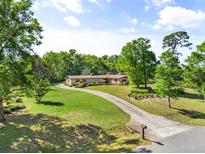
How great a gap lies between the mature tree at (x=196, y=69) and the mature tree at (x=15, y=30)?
27.4 meters

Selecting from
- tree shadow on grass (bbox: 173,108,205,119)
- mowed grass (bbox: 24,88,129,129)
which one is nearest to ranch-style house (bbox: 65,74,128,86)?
mowed grass (bbox: 24,88,129,129)

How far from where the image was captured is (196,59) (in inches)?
1641

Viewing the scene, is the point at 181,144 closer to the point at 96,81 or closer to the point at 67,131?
the point at 67,131

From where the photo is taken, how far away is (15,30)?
80.6ft

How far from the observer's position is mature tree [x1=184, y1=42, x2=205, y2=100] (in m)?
41.3

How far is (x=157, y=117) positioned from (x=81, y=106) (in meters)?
9.98

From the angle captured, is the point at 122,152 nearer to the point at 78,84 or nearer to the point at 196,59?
the point at 196,59

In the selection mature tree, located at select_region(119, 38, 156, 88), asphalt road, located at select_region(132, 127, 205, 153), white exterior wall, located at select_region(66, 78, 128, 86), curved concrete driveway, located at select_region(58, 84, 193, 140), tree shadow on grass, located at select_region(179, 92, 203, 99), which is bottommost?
asphalt road, located at select_region(132, 127, 205, 153)

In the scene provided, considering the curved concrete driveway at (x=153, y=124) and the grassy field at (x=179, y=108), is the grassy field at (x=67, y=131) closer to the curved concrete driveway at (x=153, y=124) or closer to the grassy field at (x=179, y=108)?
the curved concrete driveway at (x=153, y=124)

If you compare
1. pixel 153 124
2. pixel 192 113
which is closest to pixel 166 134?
pixel 153 124

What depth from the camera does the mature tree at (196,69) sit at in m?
41.3

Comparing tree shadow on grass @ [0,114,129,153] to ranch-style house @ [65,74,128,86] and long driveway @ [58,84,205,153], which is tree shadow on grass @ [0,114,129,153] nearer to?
long driveway @ [58,84,205,153]

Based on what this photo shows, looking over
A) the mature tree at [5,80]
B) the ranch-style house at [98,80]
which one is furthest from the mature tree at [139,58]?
the mature tree at [5,80]

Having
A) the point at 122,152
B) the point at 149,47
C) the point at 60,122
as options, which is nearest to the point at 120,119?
the point at 60,122
